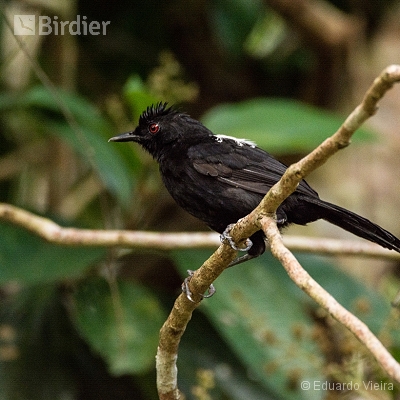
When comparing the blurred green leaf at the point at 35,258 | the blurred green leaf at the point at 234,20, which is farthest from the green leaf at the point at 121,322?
the blurred green leaf at the point at 234,20

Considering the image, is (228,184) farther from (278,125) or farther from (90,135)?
(90,135)

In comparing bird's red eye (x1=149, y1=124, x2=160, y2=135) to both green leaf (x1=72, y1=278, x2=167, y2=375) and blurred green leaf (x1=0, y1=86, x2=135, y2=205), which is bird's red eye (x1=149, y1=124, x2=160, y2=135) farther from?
green leaf (x1=72, y1=278, x2=167, y2=375)

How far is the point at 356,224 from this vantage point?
2695mm

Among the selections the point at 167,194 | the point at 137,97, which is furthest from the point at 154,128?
the point at 167,194

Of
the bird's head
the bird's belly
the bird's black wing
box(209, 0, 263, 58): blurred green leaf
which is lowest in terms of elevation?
the bird's belly

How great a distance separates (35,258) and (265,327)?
1287mm

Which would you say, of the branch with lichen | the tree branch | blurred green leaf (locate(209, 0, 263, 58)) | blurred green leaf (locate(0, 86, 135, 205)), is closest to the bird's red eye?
the tree branch

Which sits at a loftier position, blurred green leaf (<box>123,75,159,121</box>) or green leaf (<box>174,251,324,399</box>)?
blurred green leaf (<box>123,75,159,121</box>)

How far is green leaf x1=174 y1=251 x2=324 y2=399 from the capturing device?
343 centimetres

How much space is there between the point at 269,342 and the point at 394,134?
290 centimetres

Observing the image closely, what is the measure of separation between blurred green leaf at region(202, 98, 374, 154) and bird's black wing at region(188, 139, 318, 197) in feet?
3.19

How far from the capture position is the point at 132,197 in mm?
4344
